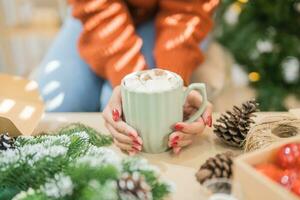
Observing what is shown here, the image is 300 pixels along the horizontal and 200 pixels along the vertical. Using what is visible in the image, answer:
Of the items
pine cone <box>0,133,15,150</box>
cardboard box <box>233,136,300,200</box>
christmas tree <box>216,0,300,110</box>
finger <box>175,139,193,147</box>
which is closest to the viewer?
cardboard box <box>233,136,300,200</box>

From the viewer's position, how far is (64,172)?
0.47 meters

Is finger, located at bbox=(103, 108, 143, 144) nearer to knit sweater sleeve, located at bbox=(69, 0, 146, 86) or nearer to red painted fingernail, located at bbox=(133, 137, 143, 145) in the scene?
red painted fingernail, located at bbox=(133, 137, 143, 145)

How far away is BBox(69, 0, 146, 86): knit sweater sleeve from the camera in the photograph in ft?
3.05

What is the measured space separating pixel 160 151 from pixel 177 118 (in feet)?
0.20

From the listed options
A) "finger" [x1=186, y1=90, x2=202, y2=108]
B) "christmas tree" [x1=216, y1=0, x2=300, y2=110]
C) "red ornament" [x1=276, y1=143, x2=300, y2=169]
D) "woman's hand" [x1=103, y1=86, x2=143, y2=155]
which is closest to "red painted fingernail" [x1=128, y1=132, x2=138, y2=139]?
"woman's hand" [x1=103, y1=86, x2=143, y2=155]

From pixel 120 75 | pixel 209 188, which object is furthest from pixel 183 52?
pixel 209 188

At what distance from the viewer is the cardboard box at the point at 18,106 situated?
2.08 feet

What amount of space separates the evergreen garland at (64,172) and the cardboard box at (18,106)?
12 cm

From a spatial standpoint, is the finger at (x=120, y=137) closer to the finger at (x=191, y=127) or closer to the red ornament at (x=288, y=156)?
the finger at (x=191, y=127)

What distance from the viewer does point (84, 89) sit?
0.95 m

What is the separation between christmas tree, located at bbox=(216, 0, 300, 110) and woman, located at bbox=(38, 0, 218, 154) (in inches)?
16.4

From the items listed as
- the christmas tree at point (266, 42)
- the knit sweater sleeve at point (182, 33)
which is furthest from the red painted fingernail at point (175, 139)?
the christmas tree at point (266, 42)

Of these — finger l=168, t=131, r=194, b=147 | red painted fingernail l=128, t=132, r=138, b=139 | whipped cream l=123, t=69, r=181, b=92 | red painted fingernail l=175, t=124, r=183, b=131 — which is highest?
whipped cream l=123, t=69, r=181, b=92

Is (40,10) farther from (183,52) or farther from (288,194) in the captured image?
(288,194)
